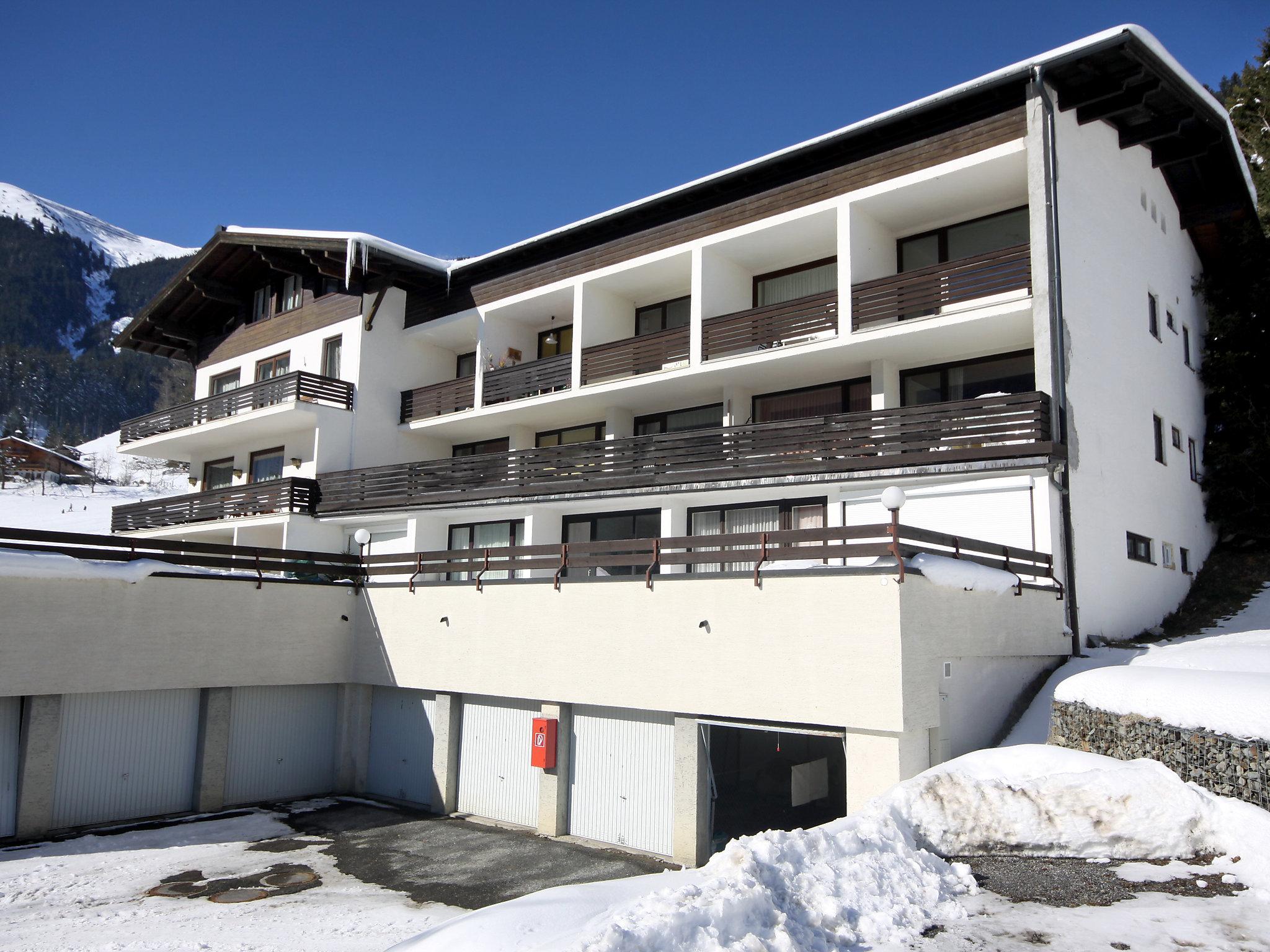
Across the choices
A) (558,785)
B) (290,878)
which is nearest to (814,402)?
(558,785)

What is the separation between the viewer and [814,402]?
20922 mm

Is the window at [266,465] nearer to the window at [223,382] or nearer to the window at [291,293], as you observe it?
the window at [223,382]

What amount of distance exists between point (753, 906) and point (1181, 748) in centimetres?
632

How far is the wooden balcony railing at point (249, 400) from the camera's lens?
84.7ft

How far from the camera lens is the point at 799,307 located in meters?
19.8

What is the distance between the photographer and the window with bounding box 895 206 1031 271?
61.3 feet

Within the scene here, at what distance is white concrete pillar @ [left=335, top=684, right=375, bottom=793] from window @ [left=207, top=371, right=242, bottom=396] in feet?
51.1

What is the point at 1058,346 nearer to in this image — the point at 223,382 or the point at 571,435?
the point at 571,435

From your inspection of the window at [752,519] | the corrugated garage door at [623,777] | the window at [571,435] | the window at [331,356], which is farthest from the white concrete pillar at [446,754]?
the window at [331,356]

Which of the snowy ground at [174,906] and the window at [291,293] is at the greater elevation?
the window at [291,293]

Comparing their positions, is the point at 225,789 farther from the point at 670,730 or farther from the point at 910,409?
the point at 910,409

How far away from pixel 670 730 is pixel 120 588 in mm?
10344

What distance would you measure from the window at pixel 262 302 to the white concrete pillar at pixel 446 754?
18.1m

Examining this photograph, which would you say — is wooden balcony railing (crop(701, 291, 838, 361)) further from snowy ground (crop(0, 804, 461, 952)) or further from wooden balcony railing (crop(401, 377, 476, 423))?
snowy ground (crop(0, 804, 461, 952))
